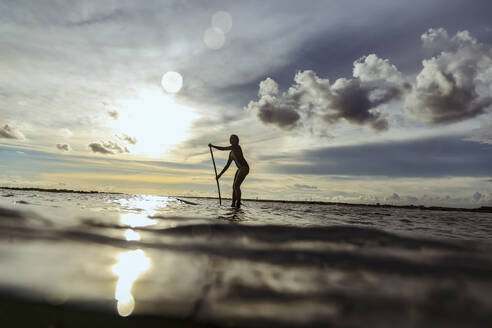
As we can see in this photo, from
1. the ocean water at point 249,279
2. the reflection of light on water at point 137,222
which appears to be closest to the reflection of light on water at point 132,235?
the ocean water at point 249,279

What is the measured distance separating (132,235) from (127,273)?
1.87m

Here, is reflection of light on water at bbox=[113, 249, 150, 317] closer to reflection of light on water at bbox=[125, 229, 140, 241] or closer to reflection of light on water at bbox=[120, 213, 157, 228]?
reflection of light on water at bbox=[125, 229, 140, 241]

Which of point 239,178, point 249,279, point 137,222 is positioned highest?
point 239,178

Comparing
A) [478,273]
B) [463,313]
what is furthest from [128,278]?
[478,273]

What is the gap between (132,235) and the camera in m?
3.78

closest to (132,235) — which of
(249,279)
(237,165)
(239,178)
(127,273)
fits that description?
(127,273)

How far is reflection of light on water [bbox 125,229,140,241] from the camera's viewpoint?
11.5 ft

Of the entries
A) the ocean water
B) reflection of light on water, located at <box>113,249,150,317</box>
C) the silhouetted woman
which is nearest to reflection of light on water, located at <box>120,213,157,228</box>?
the ocean water

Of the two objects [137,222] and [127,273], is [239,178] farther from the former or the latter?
[127,273]

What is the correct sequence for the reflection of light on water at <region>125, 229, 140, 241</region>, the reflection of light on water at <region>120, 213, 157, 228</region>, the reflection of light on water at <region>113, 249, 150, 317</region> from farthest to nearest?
the reflection of light on water at <region>120, 213, 157, 228</region> < the reflection of light on water at <region>125, 229, 140, 241</region> < the reflection of light on water at <region>113, 249, 150, 317</region>

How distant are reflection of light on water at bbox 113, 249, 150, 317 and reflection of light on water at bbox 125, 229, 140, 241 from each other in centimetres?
71

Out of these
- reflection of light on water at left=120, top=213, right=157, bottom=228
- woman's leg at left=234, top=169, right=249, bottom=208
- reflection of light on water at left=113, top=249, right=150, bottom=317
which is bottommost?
reflection of light on water at left=120, top=213, right=157, bottom=228

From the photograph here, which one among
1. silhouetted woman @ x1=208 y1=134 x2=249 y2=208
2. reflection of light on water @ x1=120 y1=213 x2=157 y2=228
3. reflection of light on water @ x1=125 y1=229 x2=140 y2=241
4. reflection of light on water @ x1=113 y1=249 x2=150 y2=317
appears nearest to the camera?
reflection of light on water @ x1=113 y1=249 x2=150 y2=317

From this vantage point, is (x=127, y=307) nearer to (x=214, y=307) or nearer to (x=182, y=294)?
(x=182, y=294)
